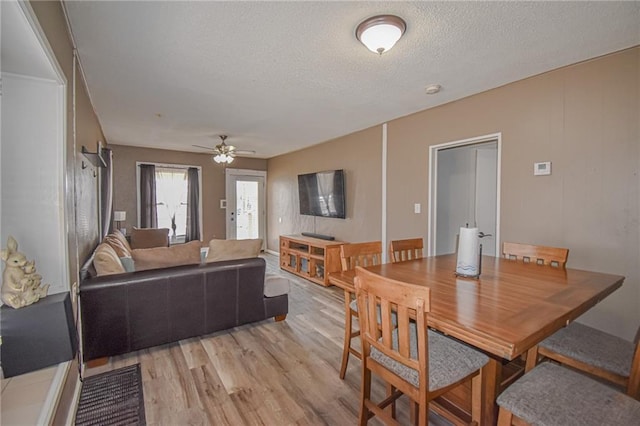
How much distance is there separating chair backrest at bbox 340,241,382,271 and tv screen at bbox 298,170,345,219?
259 centimetres

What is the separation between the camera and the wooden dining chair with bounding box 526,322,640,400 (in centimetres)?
139

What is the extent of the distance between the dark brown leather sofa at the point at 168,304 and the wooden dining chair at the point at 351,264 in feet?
3.48

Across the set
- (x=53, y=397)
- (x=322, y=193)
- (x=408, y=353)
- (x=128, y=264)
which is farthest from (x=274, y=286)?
(x=322, y=193)

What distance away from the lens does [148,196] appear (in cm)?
609

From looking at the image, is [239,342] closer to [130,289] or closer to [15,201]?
[130,289]

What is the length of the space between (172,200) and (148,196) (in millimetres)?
482

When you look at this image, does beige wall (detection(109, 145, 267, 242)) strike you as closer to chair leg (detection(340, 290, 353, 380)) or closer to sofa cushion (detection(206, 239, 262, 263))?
sofa cushion (detection(206, 239, 262, 263))

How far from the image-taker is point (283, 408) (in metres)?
1.86

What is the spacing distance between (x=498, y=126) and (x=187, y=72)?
3022 millimetres

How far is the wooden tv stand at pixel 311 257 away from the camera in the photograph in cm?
437

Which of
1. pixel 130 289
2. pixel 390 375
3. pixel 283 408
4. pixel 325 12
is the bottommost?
pixel 283 408

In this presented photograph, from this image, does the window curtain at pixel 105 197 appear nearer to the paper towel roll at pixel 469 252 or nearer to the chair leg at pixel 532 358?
the paper towel roll at pixel 469 252

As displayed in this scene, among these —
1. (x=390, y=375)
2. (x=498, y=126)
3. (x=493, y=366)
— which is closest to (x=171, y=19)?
(x=390, y=375)

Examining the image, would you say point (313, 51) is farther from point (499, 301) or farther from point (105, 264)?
point (105, 264)
